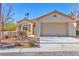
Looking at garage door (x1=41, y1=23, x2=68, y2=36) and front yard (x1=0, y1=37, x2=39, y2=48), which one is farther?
garage door (x1=41, y1=23, x2=68, y2=36)

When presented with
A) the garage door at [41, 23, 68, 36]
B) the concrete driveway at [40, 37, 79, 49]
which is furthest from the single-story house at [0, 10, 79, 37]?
the concrete driveway at [40, 37, 79, 49]

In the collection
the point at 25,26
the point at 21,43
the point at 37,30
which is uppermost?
the point at 25,26

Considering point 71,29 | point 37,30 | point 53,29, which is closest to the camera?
point 37,30

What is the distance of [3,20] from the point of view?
10148 millimetres

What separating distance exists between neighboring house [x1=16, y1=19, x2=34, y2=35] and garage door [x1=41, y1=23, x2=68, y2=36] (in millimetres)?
508

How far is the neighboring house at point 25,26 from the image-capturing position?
1020cm

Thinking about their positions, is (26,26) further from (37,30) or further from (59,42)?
(59,42)

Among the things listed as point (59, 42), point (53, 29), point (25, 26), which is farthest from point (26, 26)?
point (59, 42)

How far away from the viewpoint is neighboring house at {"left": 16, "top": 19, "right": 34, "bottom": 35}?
33.4 feet

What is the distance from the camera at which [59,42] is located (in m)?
10.4

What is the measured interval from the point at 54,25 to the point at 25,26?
3.75ft

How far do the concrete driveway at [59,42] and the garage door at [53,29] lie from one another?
0.20 meters

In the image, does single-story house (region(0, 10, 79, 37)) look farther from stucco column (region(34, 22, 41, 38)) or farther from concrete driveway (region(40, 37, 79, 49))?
concrete driveway (region(40, 37, 79, 49))

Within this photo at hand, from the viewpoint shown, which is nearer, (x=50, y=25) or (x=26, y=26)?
(x=26, y=26)
